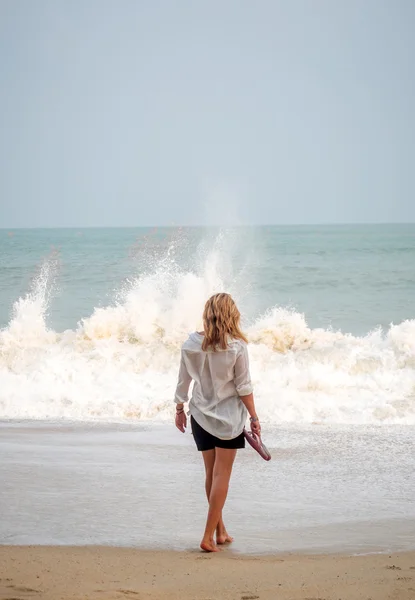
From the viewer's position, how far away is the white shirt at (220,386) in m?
5.23

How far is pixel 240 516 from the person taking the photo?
6059 mm

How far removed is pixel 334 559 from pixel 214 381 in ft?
4.25

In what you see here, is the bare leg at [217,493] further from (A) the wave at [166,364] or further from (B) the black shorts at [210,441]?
(A) the wave at [166,364]

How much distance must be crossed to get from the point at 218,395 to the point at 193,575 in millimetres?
1149

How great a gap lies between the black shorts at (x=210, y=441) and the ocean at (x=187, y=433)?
0.66 m

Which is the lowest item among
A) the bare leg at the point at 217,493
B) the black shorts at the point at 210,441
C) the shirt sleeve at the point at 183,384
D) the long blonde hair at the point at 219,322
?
the bare leg at the point at 217,493

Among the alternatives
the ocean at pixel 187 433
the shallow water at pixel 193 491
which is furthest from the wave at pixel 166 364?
the shallow water at pixel 193 491

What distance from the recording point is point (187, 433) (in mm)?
9445

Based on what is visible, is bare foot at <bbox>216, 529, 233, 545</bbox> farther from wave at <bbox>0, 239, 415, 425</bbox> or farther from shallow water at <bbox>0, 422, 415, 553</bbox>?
wave at <bbox>0, 239, 415, 425</bbox>

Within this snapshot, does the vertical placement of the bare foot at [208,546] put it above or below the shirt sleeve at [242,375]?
below

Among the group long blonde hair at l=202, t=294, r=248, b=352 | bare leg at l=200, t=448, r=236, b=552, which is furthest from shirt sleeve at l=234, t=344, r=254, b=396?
bare leg at l=200, t=448, r=236, b=552

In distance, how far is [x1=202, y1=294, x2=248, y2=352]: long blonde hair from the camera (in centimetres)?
519

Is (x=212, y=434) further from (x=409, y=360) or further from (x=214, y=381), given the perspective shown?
(x=409, y=360)

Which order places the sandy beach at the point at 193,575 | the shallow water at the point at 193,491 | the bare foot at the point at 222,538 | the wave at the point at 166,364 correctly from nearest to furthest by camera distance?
the sandy beach at the point at 193,575 → the bare foot at the point at 222,538 → the shallow water at the point at 193,491 → the wave at the point at 166,364
